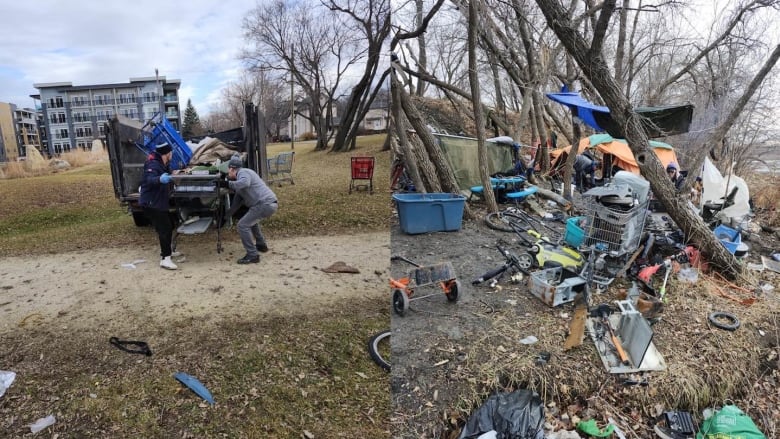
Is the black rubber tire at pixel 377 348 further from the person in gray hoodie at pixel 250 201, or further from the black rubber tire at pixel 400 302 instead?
the person in gray hoodie at pixel 250 201

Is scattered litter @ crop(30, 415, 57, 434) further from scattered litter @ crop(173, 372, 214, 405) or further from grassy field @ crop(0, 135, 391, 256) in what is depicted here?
grassy field @ crop(0, 135, 391, 256)

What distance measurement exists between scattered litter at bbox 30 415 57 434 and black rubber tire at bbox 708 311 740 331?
16.4 feet

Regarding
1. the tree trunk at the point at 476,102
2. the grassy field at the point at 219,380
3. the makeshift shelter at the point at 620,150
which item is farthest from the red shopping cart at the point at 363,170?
the makeshift shelter at the point at 620,150

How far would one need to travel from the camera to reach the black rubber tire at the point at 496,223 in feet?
22.5

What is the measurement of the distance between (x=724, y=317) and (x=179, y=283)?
17.3 ft

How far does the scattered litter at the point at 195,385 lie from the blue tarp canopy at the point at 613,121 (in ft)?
15.8

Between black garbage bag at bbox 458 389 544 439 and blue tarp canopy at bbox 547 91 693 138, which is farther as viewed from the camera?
blue tarp canopy at bbox 547 91 693 138

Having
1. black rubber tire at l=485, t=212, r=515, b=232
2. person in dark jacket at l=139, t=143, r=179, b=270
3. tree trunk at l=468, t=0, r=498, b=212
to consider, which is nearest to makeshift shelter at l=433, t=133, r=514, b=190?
tree trunk at l=468, t=0, r=498, b=212

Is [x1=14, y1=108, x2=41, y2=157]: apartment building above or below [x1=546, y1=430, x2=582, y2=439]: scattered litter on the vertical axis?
above

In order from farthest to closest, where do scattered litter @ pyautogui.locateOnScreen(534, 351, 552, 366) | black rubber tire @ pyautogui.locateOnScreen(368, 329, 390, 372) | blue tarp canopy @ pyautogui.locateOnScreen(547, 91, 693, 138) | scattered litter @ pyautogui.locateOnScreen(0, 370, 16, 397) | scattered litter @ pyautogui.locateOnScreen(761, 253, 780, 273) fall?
blue tarp canopy @ pyautogui.locateOnScreen(547, 91, 693, 138) → scattered litter @ pyautogui.locateOnScreen(761, 253, 780, 273) → scattered litter @ pyautogui.locateOnScreen(534, 351, 552, 366) → black rubber tire @ pyautogui.locateOnScreen(368, 329, 390, 372) → scattered litter @ pyautogui.locateOnScreen(0, 370, 16, 397)

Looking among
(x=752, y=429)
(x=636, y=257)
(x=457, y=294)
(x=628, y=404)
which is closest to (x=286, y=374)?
(x=457, y=294)

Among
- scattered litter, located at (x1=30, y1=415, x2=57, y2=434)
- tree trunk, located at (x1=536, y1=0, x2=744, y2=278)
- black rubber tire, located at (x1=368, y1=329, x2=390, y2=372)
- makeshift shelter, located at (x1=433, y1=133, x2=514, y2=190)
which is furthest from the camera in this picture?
makeshift shelter, located at (x1=433, y1=133, x2=514, y2=190)

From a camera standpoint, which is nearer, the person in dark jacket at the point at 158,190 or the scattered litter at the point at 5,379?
the scattered litter at the point at 5,379

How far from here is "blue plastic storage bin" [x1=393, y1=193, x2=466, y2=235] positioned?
635cm
